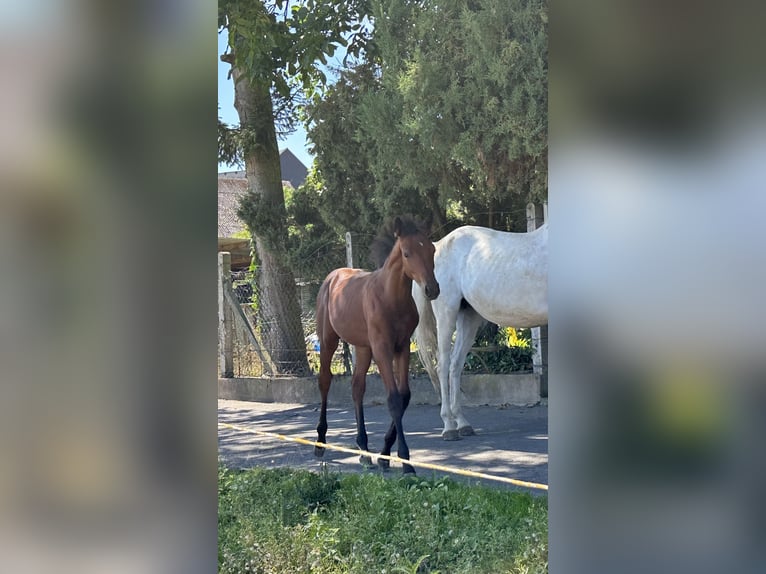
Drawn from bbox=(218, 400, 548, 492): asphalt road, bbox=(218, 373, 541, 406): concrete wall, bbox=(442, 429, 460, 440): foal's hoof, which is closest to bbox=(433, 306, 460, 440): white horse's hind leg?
bbox=(442, 429, 460, 440): foal's hoof

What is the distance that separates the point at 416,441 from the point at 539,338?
220cm

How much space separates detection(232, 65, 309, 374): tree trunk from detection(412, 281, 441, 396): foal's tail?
3.15 meters

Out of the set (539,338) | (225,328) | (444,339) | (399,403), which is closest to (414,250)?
(399,403)

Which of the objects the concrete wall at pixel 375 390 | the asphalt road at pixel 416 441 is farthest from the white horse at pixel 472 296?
the concrete wall at pixel 375 390

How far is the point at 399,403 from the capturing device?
5.56 metres

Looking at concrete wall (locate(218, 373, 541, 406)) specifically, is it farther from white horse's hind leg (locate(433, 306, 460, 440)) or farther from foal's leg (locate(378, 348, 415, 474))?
foal's leg (locate(378, 348, 415, 474))

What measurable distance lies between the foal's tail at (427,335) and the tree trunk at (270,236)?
124 inches

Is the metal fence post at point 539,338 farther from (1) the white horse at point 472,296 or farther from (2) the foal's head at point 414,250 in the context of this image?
(2) the foal's head at point 414,250

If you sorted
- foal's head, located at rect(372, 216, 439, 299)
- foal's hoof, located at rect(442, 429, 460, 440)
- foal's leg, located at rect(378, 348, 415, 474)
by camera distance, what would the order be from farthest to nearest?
foal's hoof, located at rect(442, 429, 460, 440)
foal's leg, located at rect(378, 348, 415, 474)
foal's head, located at rect(372, 216, 439, 299)

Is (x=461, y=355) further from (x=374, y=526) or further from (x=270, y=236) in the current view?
(x=270, y=236)

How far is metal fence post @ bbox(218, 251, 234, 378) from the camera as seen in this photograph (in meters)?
11.5
